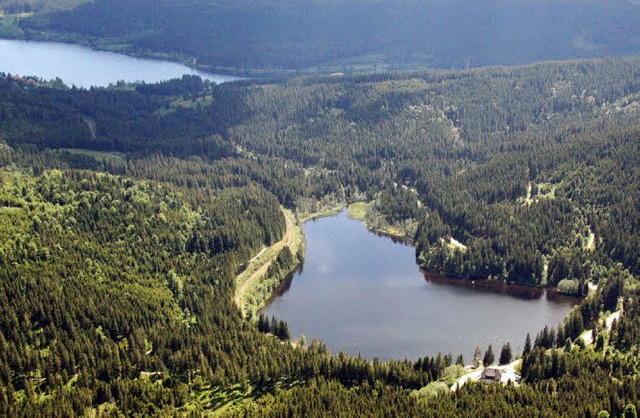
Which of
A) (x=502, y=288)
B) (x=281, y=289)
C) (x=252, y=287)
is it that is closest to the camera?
(x=252, y=287)

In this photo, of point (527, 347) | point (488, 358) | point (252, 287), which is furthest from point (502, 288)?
point (252, 287)

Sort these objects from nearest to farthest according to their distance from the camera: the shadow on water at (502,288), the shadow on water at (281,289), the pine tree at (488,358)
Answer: the pine tree at (488,358), the shadow on water at (502,288), the shadow on water at (281,289)

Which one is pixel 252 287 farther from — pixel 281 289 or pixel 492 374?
pixel 492 374

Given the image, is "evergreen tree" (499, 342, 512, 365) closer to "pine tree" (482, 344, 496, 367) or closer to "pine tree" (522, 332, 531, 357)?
"pine tree" (482, 344, 496, 367)

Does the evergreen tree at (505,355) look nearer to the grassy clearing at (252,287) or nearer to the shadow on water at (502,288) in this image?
the shadow on water at (502,288)

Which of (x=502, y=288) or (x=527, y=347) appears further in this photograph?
(x=502, y=288)

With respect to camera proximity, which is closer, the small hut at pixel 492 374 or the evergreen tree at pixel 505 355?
the small hut at pixel 492 374

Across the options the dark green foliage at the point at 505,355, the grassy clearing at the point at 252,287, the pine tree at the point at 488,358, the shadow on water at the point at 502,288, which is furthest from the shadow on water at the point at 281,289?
the dark green foliage at the point at 505,355

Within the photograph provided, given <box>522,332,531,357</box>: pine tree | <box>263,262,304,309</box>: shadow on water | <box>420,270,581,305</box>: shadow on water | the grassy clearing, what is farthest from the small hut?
<box>263,262,304,309</box>: shadow on water

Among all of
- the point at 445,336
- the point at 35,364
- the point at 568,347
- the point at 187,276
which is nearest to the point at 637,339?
the point at 568,347

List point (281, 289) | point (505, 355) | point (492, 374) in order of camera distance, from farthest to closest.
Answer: point (281, 289) < point (505, 355) < point (492, 374)

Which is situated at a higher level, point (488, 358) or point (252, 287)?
point (488, 358)
